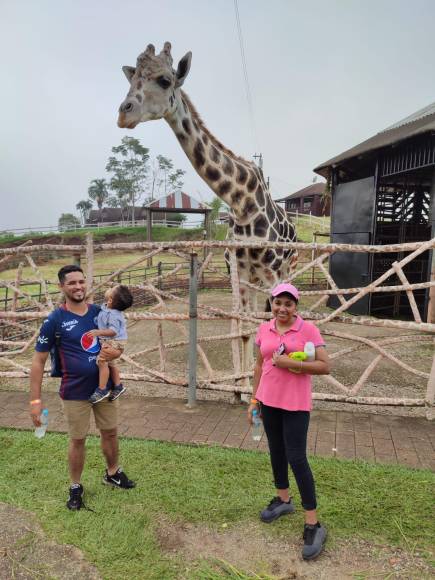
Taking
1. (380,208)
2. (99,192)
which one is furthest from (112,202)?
(380,208)

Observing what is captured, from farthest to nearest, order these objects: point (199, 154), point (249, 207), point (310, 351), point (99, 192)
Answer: point (99, 192) → point (249, 207) → point (199, 154) → point (310, 351)

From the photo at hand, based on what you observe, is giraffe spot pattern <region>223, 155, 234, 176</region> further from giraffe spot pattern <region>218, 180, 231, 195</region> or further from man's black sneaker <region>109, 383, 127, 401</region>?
man's black sneaker <region>109, 383, 127, 401</region>

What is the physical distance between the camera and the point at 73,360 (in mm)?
2707

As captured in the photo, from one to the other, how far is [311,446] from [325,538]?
4.00ft

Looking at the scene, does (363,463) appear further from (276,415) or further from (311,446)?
(276,415)

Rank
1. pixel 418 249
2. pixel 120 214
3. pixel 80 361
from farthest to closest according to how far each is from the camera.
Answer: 1. pixel 120 214
2. pixel 418 249
3. pixel 80 361

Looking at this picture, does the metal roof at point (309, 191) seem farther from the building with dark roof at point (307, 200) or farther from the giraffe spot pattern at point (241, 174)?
the giraffe spot pattern at point (241, 174)

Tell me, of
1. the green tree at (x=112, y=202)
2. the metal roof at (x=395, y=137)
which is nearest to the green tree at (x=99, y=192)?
the green tree at (x=112, y=202)

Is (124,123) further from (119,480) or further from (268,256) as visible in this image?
(119,480)

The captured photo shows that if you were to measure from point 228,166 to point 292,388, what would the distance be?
3.22 m

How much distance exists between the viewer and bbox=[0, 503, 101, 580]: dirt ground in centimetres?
223

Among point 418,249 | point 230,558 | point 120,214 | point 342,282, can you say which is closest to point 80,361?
point 230,558

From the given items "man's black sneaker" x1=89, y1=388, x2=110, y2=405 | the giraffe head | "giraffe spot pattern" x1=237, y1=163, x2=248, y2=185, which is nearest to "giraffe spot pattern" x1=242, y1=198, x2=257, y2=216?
"giraffe spot pattern" x1=237, y1=163, x2=248, y2=185

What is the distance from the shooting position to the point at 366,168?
11.7 m
